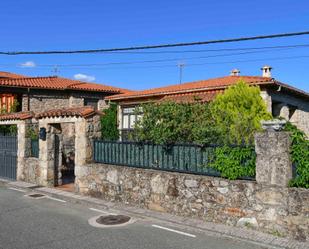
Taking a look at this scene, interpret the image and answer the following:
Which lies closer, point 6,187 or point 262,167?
point 262,167

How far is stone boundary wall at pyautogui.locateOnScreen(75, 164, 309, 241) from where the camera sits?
6734mm

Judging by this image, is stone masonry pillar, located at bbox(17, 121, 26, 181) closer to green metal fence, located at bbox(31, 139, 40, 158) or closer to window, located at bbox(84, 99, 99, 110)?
green metal fence, located at bbox(31, 139, 40, 158)

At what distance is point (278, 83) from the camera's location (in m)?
15.7

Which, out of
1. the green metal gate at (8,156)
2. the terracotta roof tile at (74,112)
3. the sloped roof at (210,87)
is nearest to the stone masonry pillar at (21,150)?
the green metal gate at (8,156)

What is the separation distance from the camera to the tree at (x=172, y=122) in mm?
9086

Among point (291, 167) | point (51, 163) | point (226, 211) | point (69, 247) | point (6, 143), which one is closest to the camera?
point (69, 247)

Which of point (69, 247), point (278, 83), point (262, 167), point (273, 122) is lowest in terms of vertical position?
point (69, 247)

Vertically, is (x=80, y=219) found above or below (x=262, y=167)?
below

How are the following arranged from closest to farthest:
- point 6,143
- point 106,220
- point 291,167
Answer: point 291,167, point 106,220, point 6,143

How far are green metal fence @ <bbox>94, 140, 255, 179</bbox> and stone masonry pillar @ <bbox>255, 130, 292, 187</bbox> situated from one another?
1.11 meters

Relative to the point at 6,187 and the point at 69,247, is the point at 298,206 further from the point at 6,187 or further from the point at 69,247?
the point at 6,187

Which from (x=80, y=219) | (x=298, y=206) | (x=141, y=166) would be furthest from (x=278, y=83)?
(x=80, y=219)

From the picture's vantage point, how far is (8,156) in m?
15.0

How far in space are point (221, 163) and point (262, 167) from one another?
0.98m
